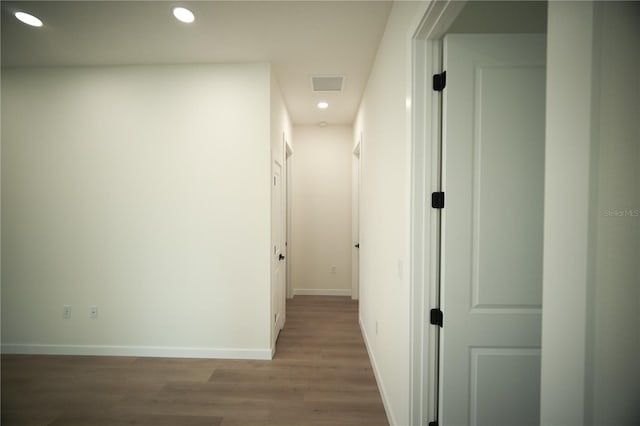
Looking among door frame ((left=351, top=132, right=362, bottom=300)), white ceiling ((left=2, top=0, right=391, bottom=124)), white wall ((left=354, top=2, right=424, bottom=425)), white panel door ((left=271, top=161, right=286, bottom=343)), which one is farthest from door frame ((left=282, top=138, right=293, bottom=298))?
white wall ((left=354, top=2, right=424, bottom=425))

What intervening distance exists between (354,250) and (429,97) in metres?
3.29

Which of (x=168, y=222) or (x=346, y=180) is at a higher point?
(x=346, y=180)

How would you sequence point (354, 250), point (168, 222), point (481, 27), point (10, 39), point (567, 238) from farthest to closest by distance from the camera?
point (354, 250)
point (168, 222)
point (10, 39)
point (481, 27)
point (567, 238)

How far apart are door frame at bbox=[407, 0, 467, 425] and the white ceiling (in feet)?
2.73

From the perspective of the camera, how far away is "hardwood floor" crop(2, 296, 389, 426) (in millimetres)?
1968

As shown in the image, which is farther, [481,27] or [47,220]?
[47,220]

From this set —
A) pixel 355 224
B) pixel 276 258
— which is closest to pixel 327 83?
pixel 276 258

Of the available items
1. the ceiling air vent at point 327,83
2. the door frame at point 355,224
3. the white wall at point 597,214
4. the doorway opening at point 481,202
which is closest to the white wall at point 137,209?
the ceiling air vent at point 327,83

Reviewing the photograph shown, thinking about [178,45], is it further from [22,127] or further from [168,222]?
[22,127]

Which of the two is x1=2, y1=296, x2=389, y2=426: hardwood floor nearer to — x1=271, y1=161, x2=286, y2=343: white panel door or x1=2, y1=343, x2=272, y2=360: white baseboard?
x1=2, y1=343, x2=272, y2=360: white baseboard

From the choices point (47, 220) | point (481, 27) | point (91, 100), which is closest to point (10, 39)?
point (91, 100)

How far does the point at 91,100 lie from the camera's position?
108 inches

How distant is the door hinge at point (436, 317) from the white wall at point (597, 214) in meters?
0.79

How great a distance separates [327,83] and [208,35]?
49.6 inches
